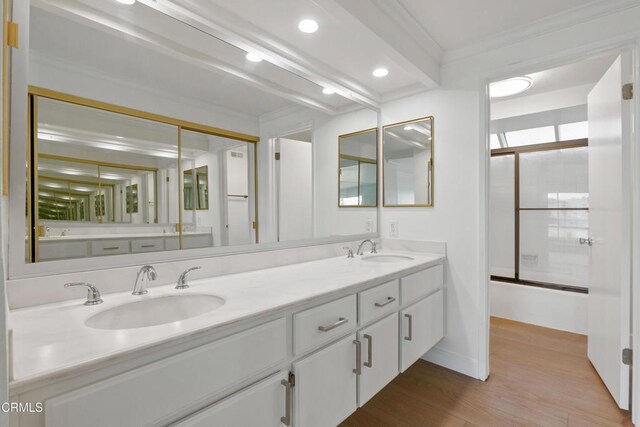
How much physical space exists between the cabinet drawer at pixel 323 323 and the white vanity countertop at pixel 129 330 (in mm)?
65

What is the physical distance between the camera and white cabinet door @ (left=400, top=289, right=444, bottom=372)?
182cm

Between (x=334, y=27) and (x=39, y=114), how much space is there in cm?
143

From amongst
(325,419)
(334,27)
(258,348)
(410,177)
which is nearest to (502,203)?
(410,177)

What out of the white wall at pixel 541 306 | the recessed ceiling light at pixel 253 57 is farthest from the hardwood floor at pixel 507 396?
the recessed ceiling light at pixel 253 57

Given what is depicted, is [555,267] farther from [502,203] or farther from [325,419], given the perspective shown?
[325,419]

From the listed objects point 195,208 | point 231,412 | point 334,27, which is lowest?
point 231,412

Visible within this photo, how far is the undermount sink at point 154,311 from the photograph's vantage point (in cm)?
110

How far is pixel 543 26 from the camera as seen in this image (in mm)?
1921

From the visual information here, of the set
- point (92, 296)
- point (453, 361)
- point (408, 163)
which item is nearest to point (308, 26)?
point (408, 163)

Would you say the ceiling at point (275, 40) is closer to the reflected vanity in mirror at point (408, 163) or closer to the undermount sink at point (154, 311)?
the reflected vanity in mirror at point (408, 163)

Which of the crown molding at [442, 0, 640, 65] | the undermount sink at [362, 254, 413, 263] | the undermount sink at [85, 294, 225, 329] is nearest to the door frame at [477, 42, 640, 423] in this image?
the crown molding at [442, 0, 640, 65]

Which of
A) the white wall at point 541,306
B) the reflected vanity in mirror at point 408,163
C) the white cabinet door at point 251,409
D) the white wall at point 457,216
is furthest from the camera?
the white wall at point 541,306

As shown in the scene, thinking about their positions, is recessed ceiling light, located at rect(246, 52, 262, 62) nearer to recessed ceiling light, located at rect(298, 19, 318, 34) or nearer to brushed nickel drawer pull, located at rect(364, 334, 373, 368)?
recessed ceiling light, located at rect(298, 19, 318, 34)

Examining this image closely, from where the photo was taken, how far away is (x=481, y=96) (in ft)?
7.11
